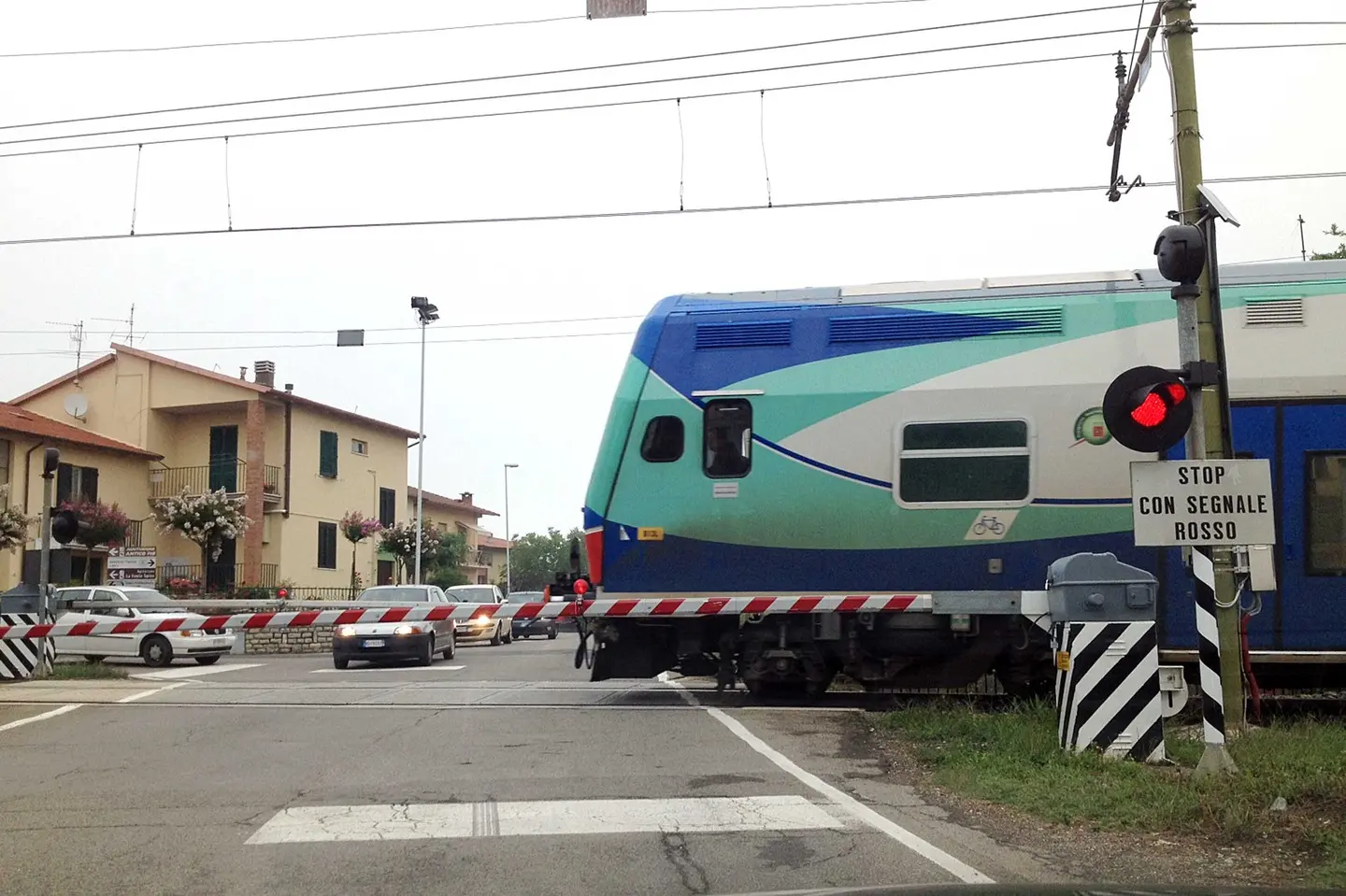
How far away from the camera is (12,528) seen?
30.1 meters

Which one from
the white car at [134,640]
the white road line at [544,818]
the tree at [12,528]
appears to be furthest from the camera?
the tree at [12,528]

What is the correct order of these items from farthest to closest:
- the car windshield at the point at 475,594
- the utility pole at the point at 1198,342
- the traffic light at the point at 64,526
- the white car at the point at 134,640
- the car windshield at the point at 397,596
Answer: the car windshield at the point at 475,594 → the car windshield at the point at 397,596 → the white car at the point at 134,640 → the traffic light at the point at 64,526 → the utility pole at the point at 1198,342

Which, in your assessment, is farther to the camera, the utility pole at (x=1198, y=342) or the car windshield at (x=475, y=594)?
the car windshield at (x=475, y=594)

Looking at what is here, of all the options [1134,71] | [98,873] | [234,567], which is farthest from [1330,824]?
[234,567]

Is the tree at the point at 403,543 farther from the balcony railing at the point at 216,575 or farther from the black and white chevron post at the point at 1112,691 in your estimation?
the black and white chevron post at the point at 1112,691

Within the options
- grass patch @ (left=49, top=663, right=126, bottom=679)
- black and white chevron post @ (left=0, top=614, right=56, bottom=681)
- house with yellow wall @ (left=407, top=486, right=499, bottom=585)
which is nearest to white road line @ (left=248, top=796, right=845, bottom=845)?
black and white chevron post @ (left=0, top=614, right=56, bottom=681)

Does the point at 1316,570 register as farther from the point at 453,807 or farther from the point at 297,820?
the point at 297,820

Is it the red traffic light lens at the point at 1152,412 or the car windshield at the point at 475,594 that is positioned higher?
the red traffic light lens at the point at 1152,412

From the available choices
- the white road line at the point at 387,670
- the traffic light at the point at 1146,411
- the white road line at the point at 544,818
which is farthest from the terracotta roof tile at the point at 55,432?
the traffic light at the point at 1146,411

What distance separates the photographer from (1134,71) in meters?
12.0

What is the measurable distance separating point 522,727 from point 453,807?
3.85 meters

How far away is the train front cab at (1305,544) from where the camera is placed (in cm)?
1179

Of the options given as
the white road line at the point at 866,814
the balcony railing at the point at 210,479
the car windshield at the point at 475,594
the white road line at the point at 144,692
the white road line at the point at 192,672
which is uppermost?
the balcony railing at the point at 210,479

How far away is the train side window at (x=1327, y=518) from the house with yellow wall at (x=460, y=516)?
44.6m
